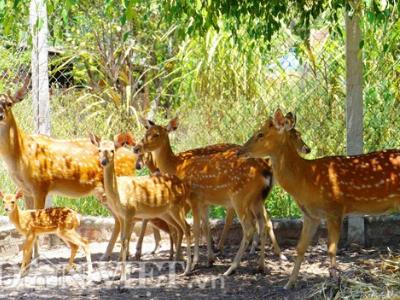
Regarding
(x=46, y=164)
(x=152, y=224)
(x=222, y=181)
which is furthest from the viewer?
(x=152, y=224)

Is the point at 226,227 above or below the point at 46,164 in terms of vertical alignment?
below

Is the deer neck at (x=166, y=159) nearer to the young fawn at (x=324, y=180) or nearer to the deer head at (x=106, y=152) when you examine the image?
the deer head at (x=106, y=152)

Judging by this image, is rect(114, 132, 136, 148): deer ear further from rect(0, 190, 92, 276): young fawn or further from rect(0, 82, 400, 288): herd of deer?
rect(0, 190, 92, 276): young fawn

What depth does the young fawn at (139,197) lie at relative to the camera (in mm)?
7656

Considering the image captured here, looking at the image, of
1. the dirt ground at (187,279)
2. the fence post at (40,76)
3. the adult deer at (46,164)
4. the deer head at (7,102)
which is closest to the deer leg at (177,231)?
the dirt ground at (187,279)

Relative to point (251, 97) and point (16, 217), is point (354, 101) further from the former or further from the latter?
point (16, 217)

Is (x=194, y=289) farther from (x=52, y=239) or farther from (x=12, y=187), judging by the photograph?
(x=12, y=187)


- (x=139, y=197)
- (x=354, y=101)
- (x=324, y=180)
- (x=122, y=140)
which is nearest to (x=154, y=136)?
(x=122, y=140)

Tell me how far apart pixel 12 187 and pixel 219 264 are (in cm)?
313

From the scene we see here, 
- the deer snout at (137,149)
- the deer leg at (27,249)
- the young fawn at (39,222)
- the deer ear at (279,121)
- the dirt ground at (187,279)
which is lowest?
the dirt ground at (187,279)

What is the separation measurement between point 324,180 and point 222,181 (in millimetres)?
1071

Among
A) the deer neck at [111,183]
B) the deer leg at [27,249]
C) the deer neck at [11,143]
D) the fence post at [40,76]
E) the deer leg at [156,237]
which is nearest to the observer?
the deer neck at [111,183]

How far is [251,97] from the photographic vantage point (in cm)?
1066

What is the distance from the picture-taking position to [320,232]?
9234 mm
